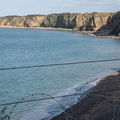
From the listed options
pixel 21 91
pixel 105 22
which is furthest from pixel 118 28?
pixel 21 91

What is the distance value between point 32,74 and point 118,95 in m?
10.9

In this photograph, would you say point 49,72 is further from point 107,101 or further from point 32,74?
point 107,101

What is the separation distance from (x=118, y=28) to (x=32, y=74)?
7173 cm

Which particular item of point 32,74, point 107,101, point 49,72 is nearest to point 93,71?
point 49,72

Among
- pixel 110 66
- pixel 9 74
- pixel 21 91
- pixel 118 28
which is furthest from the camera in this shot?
pixel 118 28

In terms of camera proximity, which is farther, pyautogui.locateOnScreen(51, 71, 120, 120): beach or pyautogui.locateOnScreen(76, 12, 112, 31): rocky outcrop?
pyautogui.locateOnScreen(76, 12, 112, 31): rocky outcrop

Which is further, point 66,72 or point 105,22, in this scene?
point 105,22

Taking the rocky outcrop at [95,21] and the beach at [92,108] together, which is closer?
the beach at [92,108]

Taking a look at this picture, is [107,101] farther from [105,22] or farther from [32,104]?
[105,22]

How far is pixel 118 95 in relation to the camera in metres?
15.1

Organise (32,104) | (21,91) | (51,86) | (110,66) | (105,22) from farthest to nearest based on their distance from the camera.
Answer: (105,22) → (110,66) → (51,86) → (21,91) → (32,104)

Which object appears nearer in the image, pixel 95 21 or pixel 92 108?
pixel 92 108

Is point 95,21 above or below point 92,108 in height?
above

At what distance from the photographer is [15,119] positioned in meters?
12.3
